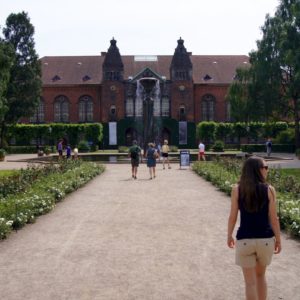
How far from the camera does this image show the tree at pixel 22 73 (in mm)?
58969

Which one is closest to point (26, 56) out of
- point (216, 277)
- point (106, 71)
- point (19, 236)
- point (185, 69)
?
point (106, 71)

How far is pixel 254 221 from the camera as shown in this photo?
552 centimetres

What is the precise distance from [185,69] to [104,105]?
11458 millimetres

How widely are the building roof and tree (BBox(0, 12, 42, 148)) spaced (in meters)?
14.8

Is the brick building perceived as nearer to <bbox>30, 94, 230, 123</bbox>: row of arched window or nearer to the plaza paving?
<bbox>30, 94, 230, 123</bbox>: row of arched window

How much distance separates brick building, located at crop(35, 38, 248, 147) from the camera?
243ft

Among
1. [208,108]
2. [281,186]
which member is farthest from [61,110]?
[281,186]

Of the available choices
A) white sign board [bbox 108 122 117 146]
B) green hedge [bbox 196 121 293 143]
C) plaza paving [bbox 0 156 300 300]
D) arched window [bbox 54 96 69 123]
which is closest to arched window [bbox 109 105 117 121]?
white sign board [bbox 108 122 117 146]

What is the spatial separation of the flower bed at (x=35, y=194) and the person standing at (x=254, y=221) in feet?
20.9

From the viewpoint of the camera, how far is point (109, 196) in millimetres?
18125

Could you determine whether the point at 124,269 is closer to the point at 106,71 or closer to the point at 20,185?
the point at 20,185

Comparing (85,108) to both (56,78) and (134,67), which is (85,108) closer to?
(56,78)

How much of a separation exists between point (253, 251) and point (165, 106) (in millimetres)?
70289

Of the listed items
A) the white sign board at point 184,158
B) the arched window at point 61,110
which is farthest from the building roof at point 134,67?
the white sign board at point 184,158
